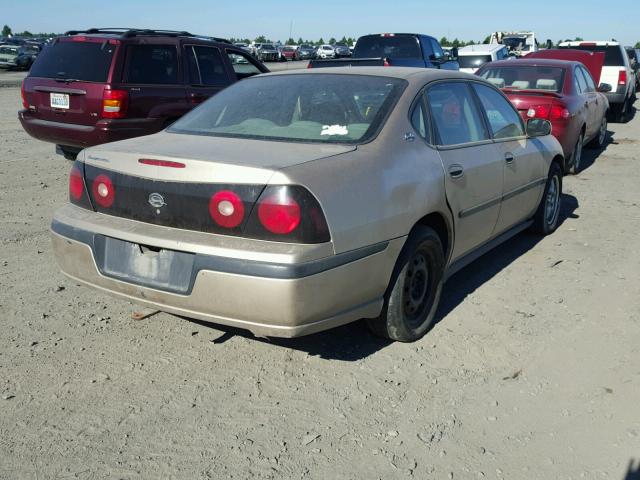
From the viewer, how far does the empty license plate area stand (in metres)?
3.11

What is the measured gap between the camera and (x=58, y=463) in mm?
2689

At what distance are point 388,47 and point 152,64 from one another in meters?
8.11

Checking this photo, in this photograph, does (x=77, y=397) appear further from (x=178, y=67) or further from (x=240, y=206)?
(x=178, y=67)

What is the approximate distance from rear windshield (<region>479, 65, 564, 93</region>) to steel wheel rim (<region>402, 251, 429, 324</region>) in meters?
5.79

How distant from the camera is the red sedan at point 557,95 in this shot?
8.41 m

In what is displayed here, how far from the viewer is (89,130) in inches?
292

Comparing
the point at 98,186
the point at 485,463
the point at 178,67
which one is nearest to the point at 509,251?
the point at 485,463

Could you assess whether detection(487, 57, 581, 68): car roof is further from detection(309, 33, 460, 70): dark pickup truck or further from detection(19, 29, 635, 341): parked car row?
detection(309, 33, 460, 70): dark pickup truck

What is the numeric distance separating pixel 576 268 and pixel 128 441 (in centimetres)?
379

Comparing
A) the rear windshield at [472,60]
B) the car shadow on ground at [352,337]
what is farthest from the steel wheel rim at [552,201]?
the rear windshield at [472,60]

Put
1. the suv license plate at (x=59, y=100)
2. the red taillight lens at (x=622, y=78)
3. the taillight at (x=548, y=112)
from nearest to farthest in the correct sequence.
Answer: the suv license plate at (x=59, y=100)
the taillight at (x=548, y=112)
the red taillight lens at (x=622, y=78)

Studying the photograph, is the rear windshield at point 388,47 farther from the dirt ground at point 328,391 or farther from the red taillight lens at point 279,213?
the red taillight lens at point 279,213

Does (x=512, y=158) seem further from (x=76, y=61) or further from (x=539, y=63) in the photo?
(x=76, y=61)

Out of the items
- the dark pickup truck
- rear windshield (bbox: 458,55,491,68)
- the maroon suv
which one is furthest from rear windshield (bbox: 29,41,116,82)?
rear windshield (bbox: 458,55,491,68)
